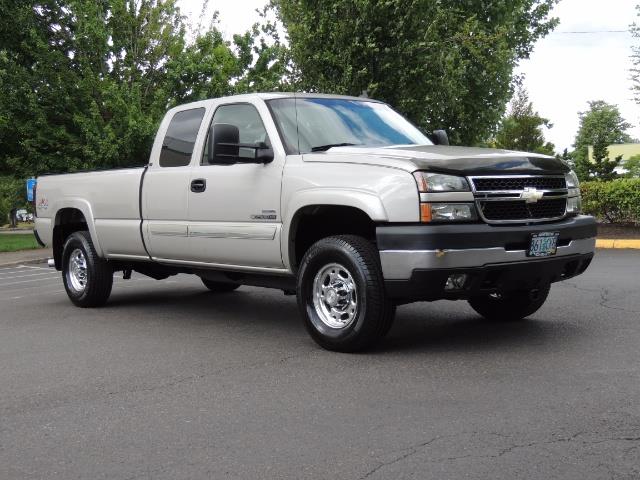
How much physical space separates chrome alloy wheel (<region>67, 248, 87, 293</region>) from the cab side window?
2568mm

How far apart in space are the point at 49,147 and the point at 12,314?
12.8m

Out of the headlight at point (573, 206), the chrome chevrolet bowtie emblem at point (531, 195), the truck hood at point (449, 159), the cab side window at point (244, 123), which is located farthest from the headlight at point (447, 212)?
the cab side window at point (244, 123)

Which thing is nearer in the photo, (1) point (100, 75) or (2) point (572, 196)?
(2) point (572, 196)

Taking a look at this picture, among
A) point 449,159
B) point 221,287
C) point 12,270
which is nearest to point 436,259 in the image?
point 449,159

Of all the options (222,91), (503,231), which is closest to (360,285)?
(503,231)

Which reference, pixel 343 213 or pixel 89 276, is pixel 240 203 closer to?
pixel 343 213

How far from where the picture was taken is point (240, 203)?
6.59 m

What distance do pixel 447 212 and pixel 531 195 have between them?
0.79 metres

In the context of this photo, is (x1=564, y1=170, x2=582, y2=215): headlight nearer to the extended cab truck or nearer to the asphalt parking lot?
the extended cab truck

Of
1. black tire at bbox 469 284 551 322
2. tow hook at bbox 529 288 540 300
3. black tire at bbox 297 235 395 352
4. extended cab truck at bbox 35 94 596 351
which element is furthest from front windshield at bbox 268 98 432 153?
tow hook at bbox 529 288 540 300

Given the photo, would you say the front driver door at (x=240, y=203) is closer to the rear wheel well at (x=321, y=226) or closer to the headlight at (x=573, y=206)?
the rear wheel well at (x=321, y=226)

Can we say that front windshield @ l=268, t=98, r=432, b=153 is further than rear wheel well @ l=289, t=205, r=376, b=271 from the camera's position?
Yes

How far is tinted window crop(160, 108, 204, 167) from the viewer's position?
743cm

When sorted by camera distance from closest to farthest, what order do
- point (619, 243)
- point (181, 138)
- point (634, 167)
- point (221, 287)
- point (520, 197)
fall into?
1. point (520, 197)
2. point (181, 138)
3. point (221, 287)
4. point (619, 243)
5. point (634, 167)
